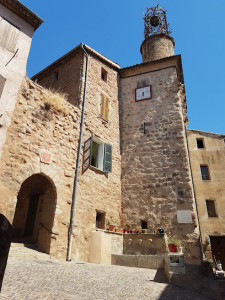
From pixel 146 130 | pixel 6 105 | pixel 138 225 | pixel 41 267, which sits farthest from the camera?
pixel 146 130

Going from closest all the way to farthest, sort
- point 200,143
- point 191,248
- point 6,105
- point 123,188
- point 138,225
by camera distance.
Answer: point 6,105
point 191,248
point 138,225
point 123,188
point 200,143

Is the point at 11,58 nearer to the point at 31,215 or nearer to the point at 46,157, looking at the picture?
the point at 46,157

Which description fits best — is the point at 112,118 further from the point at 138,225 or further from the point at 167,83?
the point at 138,225

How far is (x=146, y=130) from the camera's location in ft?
37.9

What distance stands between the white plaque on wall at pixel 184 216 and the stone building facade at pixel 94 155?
4cm

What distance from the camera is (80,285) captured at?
13.9 ft

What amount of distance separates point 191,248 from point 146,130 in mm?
5619

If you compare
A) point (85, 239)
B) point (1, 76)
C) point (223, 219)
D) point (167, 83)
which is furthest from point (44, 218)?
point (223, 219)

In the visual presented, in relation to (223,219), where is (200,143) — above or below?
above

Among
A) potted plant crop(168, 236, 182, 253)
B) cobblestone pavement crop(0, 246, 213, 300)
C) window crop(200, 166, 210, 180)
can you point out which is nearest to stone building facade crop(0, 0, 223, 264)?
potted plant crop(168, 236, 182, 253)

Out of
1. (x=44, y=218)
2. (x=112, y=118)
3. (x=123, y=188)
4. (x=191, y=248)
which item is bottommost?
(x=191, y=248)

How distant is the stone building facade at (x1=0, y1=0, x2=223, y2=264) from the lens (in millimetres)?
7395

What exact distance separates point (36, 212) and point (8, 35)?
6375mm

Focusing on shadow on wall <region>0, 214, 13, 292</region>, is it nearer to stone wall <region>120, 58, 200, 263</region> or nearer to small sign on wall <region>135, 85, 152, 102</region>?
stone wall <region>120, 58, 200, 263</region>
